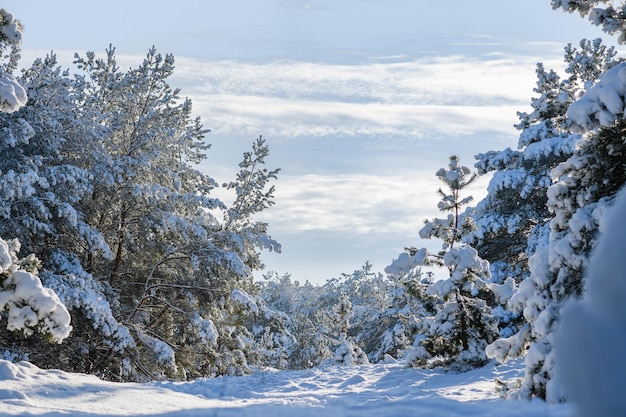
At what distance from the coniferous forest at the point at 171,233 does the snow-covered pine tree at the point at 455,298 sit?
0.09ft

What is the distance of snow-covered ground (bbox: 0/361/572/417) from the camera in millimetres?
6020

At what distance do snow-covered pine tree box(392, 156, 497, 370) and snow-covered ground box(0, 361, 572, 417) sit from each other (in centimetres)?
92

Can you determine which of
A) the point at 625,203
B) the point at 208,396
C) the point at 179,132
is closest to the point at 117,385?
the point at 208,396

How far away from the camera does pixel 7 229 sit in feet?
47.2

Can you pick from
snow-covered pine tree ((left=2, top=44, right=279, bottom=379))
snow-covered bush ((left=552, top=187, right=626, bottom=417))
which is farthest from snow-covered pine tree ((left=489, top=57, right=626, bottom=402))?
snow-covered pine tree ((left=2, top=44, right=279, bottom=379))

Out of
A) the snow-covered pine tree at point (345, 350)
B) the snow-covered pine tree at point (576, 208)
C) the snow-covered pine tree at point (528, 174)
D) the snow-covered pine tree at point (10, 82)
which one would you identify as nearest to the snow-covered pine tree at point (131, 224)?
the snow-covered pine tree at point (345, 350)

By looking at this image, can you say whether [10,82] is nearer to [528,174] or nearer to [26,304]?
[26,304]

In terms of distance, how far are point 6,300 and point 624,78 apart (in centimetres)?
758

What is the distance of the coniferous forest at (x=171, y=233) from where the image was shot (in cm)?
784

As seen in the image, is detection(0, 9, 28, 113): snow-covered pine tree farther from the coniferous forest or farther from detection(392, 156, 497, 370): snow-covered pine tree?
detection(392, 156, 497, 370): snow-covered pine tree

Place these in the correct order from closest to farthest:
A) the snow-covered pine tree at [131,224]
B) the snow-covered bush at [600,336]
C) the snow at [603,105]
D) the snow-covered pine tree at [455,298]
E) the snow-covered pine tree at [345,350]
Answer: the snow-covered bush at [600,336], the snow at [603,105], the snow-covered pine tree at [455,298], the snow-covered pine tree at [131,224], the snow-covered pine tree at [345,350]

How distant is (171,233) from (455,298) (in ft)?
30.9

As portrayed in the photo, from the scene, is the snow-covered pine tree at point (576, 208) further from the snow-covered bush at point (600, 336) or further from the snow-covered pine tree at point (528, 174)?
the snow-covered pine tree at point (528, 174)

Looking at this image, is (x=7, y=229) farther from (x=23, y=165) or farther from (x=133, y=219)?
(x=133, y=219)
